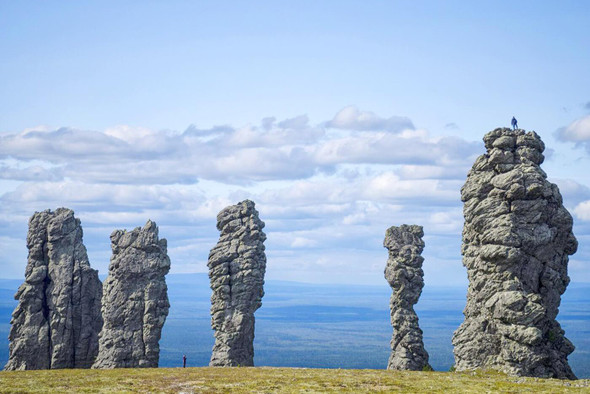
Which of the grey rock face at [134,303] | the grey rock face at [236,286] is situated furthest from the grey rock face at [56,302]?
the grey rock face at [236,286]

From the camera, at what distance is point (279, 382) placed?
74125 millimetres

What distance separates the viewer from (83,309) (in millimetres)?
106000

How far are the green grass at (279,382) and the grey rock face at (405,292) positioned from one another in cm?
1291

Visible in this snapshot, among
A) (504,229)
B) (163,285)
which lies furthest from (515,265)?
(163,285)

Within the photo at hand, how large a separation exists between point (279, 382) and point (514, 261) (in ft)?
84.0

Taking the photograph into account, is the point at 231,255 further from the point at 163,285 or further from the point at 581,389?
the point at 581,389

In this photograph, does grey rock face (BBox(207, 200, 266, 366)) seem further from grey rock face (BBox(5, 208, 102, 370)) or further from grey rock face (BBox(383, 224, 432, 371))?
grey rock face (BBox(5, 208, 102, 370))

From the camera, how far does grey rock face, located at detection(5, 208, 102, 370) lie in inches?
4097

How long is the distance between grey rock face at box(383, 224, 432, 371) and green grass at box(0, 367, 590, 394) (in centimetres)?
1291

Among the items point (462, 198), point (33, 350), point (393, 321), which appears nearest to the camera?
point (462, 198)

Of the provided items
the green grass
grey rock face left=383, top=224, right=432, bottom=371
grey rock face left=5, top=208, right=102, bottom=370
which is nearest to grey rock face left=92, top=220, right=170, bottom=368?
grey rock face left=5, top=208, right=102, bottom=370

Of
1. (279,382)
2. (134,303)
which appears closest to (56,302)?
(134,303)

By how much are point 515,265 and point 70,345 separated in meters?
59.4

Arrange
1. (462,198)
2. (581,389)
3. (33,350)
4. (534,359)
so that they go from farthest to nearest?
(33,350) < (462,198) < (534,359) < (581,389)
